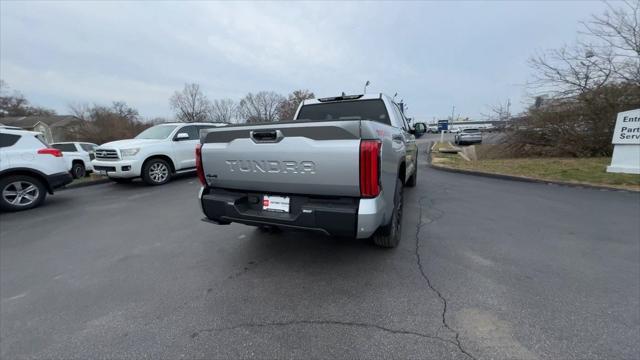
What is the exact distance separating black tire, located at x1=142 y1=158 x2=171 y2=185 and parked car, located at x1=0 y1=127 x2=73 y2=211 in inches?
69.7

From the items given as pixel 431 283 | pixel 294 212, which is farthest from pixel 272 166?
pixel 431 283

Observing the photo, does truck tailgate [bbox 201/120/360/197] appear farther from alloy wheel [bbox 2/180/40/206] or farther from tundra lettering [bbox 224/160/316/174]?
alloy wheel [bbox 2/180/40/206]

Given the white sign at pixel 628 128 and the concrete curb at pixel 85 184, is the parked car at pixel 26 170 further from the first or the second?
the white sign at pixel 628 128

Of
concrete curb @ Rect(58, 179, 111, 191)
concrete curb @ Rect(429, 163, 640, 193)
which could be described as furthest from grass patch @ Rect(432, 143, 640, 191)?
concrete curb @ Rect(58, 179, 111, 191)

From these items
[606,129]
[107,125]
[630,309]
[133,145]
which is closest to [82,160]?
[133,145]

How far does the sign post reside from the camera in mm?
6934

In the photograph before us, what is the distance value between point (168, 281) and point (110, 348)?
2.79ft

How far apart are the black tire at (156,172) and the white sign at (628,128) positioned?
12926 millimetres

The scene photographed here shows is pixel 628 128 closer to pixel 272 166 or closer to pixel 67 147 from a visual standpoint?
pixel 272 166

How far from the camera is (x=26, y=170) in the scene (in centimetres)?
543

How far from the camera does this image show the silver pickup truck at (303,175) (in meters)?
2.19

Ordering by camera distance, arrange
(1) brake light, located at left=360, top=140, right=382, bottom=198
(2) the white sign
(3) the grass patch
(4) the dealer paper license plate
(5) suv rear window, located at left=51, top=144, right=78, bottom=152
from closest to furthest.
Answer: (1) brake light, located at left=360, top=140, right=382, bottom=198 < (4) the dealer paper license plate < (3) the grass patch < (2) the white sign < (5) suv rear window, located at left=51, top=144, right=78, bottom=152

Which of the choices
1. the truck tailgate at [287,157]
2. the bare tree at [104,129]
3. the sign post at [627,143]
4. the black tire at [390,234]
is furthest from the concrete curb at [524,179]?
the bare tree at [104,129]

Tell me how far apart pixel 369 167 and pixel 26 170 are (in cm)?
725
